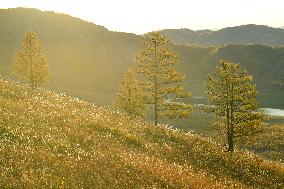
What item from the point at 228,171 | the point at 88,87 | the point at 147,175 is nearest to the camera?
the point at 147,175

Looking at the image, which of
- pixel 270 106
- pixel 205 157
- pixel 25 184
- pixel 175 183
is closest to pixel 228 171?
pixel 205 157

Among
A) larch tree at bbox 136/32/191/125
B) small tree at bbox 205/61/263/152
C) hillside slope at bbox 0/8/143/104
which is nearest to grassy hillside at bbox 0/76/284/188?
small tree at bbox 205/61/263/152

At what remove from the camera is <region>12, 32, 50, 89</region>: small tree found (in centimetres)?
5519

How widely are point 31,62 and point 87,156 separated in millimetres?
44611

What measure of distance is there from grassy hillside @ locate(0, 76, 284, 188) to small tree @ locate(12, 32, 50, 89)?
30683 millimetres

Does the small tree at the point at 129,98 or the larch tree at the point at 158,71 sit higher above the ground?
the larch tree at the point at 158,71

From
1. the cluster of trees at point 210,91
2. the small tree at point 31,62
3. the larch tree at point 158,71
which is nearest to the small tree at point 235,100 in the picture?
the cluster of trees at point 210,91

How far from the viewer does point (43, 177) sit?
10.3 m

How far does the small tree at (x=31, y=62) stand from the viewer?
55.2 meters

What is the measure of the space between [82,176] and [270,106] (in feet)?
464

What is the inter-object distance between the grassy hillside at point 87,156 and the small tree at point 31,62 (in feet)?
101

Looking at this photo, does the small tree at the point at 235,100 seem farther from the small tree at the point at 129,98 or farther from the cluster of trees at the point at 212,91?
the small tree at the point at 129,98

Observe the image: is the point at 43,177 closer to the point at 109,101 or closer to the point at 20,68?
the point at 20,68

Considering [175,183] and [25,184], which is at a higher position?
[25,184]
